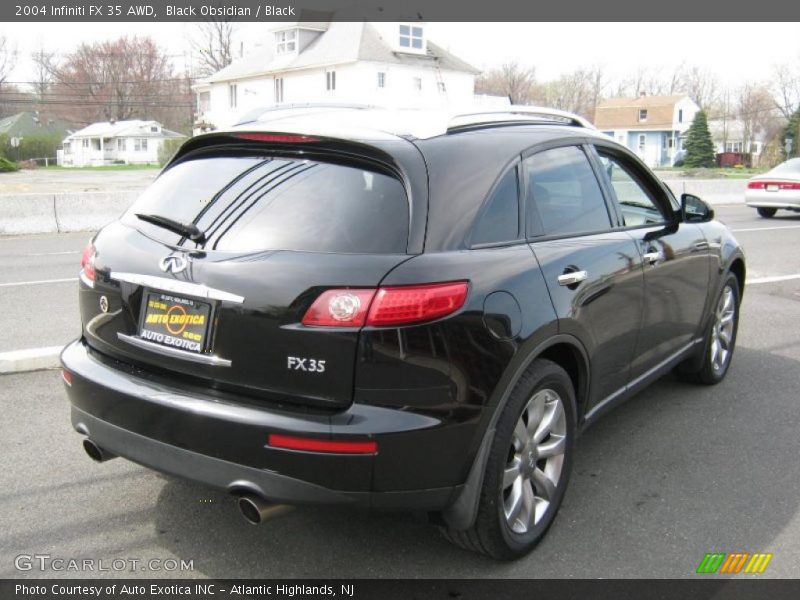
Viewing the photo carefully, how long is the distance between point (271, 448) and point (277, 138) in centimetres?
127

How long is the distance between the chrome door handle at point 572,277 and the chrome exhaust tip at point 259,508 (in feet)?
4.88

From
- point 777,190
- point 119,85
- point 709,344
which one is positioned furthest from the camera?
point 119,85

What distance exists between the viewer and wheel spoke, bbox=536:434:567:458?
11.1ft

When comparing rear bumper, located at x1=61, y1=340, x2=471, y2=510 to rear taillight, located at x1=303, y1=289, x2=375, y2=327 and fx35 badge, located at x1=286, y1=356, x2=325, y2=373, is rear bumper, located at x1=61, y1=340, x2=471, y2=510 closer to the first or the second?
fx35 badge, located at x1=286, y1=356, x2=325, y2=373

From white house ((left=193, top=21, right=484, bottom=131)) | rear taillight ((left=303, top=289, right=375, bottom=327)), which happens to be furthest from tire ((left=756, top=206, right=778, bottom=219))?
white house ((left=193, top=21, right=484, bottom=131))

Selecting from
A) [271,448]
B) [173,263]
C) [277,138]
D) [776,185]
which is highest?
[277,138]

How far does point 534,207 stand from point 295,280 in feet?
4.19

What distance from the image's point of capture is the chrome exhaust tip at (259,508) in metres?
2.79

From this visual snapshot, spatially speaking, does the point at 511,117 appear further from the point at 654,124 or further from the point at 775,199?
the point at 654,124

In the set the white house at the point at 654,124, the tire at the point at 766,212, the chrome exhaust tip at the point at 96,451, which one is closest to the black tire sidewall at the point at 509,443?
the chrome exhaust tip at the point at 96,451

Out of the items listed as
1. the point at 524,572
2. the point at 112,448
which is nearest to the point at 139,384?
the point at 112,448

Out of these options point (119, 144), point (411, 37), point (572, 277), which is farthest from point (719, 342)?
point (119, 144)

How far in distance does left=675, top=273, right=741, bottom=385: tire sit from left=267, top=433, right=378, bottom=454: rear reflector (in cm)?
333

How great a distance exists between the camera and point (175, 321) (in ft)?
9.80
